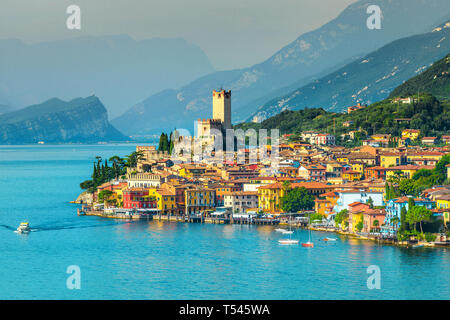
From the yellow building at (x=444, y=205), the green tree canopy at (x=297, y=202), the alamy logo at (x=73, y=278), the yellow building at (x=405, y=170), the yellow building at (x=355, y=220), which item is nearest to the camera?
the alamy logo at (x=73, y=278)

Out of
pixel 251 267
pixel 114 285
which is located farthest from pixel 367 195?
pixel 114 285

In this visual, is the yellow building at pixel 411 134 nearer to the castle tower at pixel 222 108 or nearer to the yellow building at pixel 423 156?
the yellow building at pixel 423 156

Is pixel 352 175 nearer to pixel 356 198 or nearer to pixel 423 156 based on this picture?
pixel 423 156

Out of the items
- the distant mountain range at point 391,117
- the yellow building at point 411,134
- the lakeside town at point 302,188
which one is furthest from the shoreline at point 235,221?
the distant mountain range at point 391,117

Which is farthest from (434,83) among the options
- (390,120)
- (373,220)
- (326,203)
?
(373,220)

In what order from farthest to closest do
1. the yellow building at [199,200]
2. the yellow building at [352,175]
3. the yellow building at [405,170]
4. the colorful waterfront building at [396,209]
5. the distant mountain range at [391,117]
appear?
the distant mountain range at [391,117], the yellow building at [352,175], the yellow building at [405,170], the yellow building at [199,200], the colorful waterfront building at [396,209]

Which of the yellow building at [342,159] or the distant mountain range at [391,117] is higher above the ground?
the distant mountain range at [391,117]
